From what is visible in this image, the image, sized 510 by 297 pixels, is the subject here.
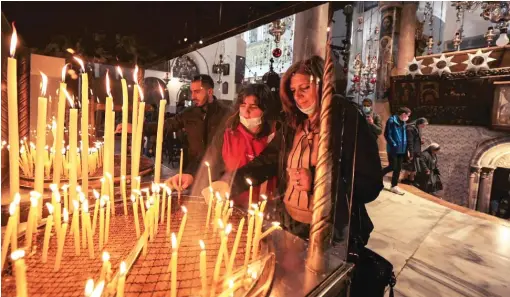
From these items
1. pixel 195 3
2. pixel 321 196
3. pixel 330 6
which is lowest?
pixel 321 196

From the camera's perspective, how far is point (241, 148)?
201 centimetres

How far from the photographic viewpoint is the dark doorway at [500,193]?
901 centimetres

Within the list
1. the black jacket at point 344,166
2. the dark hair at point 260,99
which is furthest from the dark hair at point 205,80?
the black jacket at point 344,166

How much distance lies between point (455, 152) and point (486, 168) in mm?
994

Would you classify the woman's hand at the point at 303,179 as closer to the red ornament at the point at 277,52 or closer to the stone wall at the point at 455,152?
the red ornament at the point at 277,52

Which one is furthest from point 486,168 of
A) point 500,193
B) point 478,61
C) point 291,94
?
point 291,94

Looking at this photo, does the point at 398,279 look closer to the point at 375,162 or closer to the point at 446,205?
the point at 375,162

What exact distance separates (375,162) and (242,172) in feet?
2.67

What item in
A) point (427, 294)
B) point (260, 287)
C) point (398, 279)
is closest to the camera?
point (260, 287)

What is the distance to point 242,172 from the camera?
1723 millimetres

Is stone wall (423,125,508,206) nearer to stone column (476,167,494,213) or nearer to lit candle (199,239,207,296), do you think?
stone column (476,167,494,213)

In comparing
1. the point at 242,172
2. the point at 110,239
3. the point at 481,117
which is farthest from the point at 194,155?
the point at 481,117

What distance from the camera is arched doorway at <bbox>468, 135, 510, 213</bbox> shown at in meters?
8.55

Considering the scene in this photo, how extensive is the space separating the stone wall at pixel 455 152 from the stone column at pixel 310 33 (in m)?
10.4
